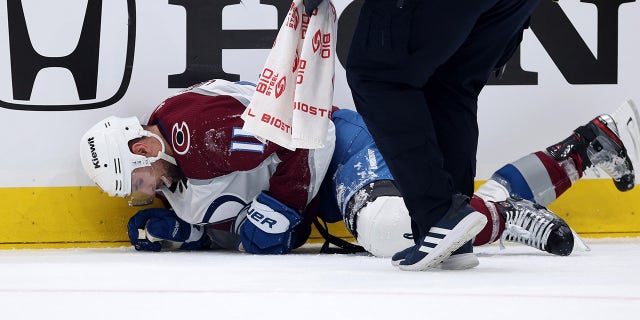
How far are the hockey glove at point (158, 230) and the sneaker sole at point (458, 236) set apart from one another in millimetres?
1217

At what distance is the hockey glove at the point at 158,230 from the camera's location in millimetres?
3025

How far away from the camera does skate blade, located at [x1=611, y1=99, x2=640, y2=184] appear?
3098mm

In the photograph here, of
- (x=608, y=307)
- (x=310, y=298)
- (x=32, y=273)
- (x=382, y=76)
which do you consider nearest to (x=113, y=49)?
(x=32, y=273)

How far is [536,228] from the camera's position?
8.57 feet

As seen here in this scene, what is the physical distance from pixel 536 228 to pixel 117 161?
122 centimetres

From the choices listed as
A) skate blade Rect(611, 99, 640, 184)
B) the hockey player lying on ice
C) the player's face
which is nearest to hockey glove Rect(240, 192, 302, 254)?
the hockey player lying on ice

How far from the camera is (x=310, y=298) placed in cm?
160

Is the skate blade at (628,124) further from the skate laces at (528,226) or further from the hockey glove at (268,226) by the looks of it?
the hockey glove at (268,226)

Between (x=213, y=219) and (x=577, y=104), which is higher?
(x=577, y=104)

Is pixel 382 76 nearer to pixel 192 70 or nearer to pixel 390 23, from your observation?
pixel 390 23

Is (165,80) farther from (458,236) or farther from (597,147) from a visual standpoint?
(458,236)

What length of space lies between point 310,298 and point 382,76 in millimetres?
541

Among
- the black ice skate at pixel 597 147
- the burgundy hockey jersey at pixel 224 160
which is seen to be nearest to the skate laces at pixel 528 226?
the black ice skate at pixel 597 147

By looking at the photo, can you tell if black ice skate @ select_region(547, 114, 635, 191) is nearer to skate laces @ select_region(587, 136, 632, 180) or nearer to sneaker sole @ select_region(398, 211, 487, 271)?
skate laces @ select_region(587, 136, 632, 180)
